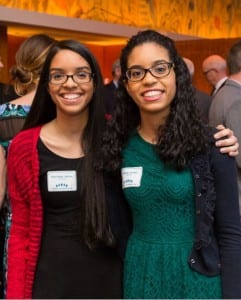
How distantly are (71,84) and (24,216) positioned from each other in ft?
1.72

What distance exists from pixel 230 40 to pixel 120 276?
20.6 ft

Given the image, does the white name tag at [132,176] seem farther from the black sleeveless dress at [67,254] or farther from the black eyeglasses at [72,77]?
the black eyeglasses at [72,77]

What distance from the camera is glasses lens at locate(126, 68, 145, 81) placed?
5.86ft

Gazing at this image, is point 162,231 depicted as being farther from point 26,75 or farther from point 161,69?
point 26,75

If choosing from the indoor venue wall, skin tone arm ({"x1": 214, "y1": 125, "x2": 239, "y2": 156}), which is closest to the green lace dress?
skin tone arm ({"x1": 214, "y1": 125, "x2": 239, "y2": 156})

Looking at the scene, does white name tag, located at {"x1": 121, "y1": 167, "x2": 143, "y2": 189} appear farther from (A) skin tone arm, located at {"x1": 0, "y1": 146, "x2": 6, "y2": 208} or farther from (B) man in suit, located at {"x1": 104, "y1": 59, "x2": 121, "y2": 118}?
(A) skin tone arm, located at {"x1": 0, "y1": 146, "x2": 6, "y2": 208}

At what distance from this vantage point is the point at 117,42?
7.35 m

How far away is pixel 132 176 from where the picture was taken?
5.97ft

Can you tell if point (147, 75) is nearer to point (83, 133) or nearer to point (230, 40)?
point (83, 133)

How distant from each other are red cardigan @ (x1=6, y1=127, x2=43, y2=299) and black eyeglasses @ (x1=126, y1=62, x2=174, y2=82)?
49 cm

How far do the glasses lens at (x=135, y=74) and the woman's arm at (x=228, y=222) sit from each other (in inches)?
13.4

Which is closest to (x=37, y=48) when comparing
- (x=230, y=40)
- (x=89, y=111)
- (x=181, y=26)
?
(x=89, y=111)

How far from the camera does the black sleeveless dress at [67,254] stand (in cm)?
201

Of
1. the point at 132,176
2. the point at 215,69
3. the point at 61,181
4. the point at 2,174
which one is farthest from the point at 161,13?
the point at 132,176
